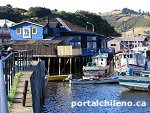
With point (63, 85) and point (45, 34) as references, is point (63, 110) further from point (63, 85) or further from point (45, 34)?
point (45, 34)

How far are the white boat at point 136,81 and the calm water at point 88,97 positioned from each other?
60 cm

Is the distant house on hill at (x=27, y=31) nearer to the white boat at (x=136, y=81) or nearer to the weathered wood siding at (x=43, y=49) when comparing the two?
the weathered wood siding at (x=43, y=49)

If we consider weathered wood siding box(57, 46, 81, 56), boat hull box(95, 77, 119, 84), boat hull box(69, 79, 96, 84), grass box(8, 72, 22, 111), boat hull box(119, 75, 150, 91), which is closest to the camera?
grass box(8, 72, 22, 111)

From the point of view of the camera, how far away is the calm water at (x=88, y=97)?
26000 millimetres

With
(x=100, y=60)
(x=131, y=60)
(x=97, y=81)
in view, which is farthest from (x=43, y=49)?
(x=131, y=60)

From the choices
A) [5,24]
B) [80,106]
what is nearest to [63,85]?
[80,106]

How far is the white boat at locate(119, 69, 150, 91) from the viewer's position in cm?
3459

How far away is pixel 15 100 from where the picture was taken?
11.5 metres

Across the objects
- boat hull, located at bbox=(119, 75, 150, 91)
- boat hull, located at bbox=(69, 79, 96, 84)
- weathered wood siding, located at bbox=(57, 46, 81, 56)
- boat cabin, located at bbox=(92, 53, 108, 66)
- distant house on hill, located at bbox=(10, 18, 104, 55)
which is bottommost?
boat hull, located at bbox=(69, 79, 96, 84)

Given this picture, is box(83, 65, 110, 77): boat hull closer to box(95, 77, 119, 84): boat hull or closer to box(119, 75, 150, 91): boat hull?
box(95, 77, 119, 84): boat hull

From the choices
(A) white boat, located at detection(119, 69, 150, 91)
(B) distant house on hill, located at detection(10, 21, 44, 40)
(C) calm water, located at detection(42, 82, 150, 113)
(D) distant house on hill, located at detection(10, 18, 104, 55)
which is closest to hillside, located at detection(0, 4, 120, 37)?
(D) distant house on hill, located at detection(10, 18, 104, 55)

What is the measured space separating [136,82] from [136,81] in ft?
0.34

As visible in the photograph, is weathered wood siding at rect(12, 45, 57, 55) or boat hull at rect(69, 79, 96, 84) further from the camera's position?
weathered wood siding at rect(12, 45, 57, 55)

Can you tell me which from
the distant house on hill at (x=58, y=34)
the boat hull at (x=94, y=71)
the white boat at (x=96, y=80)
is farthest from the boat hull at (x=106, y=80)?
the distant house on hill at (x=58, y=34)
